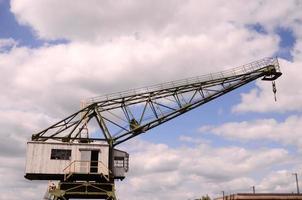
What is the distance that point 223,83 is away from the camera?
46.2 meters

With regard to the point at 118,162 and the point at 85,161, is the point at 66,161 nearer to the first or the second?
the point at 85,161

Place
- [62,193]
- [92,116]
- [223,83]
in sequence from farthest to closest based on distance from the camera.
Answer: [223,83] → [92,116] → [62,193]

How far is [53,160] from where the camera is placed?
40.1m

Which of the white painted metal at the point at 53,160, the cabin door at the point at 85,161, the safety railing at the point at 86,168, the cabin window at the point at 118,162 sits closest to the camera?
the white painted metal at the point at 53,160

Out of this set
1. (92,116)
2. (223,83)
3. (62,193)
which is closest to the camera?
(62,193)

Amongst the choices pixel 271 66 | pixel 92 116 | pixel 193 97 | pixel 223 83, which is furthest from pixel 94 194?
pixel 271 66

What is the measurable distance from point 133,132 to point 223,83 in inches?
422

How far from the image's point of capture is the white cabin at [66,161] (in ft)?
131

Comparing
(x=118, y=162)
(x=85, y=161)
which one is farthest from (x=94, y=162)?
(x=118, y=162)

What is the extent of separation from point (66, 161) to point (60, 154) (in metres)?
0.85

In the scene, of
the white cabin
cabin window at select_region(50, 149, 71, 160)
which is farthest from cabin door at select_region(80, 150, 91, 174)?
cabin window at select_region(50, 149, 71, 160)

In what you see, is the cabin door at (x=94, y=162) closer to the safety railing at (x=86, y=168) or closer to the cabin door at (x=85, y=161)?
the safety railing at (x=86, y=168)

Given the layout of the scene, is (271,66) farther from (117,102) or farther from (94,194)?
(94,194)

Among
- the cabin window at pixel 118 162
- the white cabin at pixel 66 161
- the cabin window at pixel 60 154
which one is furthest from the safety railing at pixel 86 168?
the cabin window at pixel 118 162
